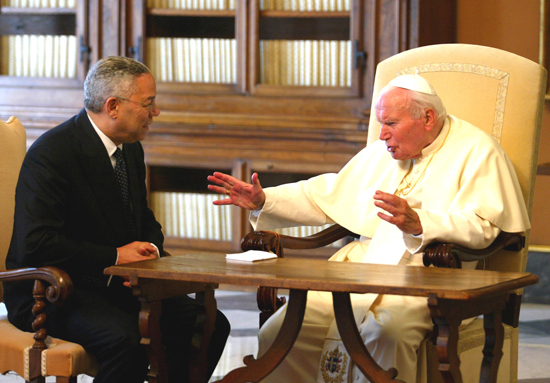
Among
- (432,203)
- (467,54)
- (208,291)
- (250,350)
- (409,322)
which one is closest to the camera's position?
(409,322)

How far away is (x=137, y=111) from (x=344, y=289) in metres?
1.08

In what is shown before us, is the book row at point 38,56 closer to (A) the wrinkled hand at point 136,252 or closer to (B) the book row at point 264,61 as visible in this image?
(B) the book row at point 264,61

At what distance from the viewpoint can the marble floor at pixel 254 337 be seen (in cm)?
335

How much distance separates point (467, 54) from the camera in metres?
3.04

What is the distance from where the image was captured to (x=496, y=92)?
2.95 m

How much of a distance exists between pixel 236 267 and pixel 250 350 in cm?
157

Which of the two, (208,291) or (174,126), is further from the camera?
(174,126)

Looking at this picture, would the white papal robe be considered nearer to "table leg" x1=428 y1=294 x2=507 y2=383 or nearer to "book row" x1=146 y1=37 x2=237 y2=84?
"table leg" x1=428 y1=294 x2=507 y2=383

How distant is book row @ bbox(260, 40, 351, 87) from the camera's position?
15.1 feet

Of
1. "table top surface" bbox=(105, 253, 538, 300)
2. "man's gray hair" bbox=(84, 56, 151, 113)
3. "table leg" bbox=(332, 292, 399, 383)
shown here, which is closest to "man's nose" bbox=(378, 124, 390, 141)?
"table top surface" bbox=(105, 253, 538, 300)

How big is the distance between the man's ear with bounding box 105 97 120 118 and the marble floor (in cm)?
135

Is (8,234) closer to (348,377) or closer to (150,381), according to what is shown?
(150,381)

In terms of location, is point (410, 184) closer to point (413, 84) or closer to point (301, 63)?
point (413, 84)

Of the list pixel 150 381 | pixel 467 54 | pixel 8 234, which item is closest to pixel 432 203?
pixel 467 54
